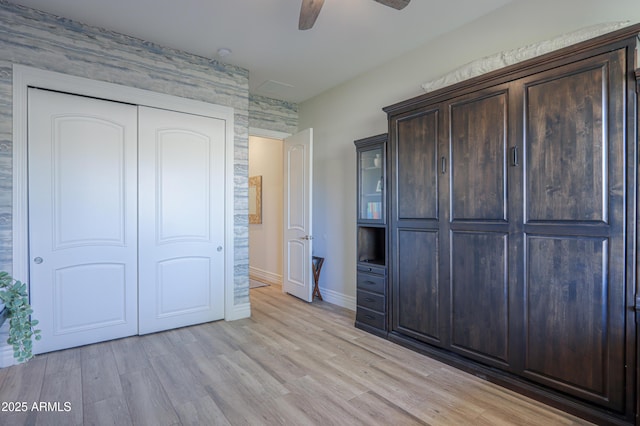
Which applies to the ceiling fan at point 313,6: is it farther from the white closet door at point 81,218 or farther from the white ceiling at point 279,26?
the white closet door at point 81,218

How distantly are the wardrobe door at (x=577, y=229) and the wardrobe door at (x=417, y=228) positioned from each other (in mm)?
699

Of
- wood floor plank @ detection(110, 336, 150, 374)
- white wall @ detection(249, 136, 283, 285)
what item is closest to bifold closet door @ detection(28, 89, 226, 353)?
wood floor plank @ detection(110, 336, 150, 374)

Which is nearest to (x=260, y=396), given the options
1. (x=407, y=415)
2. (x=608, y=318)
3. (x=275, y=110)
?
(x=407, y=415)

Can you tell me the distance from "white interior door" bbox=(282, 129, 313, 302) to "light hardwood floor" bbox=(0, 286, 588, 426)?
1337mm

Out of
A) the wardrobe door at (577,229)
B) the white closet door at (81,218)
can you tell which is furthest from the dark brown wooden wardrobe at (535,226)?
the white closet door at (81,218)

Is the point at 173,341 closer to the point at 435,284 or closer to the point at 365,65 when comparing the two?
the point at 435,284

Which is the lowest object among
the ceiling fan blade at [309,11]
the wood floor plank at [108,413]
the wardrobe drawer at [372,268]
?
the wood floor plank at [108,413]

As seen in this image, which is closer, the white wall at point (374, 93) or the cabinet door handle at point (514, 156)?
the cabinet door handle at point (514, 156)

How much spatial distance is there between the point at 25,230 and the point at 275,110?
343 centimetres

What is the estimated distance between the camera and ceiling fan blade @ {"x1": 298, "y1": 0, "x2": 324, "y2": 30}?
2221mm

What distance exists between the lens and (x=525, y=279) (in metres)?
2.29

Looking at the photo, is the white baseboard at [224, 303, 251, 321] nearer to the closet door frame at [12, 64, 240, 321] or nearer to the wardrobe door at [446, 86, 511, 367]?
the closet door frame at [12, 64, 240, 321]

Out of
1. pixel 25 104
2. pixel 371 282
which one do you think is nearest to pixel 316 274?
pixel 371 282

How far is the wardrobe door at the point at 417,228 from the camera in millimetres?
2836
